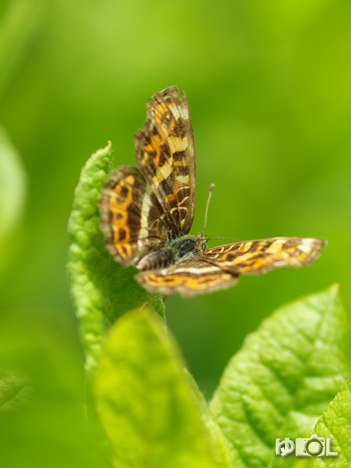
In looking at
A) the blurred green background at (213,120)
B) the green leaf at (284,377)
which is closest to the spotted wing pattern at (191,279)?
the green leaf at (284,377)

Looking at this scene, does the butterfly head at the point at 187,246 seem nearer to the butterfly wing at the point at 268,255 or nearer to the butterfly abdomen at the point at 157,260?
the butterfly abdomen at the point at 157,260

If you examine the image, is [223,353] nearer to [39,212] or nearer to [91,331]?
[39,212]

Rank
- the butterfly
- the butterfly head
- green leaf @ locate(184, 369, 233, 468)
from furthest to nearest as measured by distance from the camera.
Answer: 1. the butterfly head
2. the butterfly
3. green leaf @ locate(184, 369, 233, 468)

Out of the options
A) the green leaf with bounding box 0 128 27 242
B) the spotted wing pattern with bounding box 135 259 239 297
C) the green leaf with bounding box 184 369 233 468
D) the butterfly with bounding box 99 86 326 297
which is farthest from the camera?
the butterfly with bounding box 99 86 326 297

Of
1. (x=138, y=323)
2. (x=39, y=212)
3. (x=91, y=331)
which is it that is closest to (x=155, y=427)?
(x=138, y=323)

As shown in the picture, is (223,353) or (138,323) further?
(223,353)

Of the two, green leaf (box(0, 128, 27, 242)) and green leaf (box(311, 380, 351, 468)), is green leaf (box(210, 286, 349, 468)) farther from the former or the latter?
green leaf (box(0, 128, 27, 242))

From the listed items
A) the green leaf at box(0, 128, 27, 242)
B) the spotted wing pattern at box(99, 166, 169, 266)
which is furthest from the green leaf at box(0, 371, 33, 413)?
the green leaf at box(0, 128, 27, 242)
